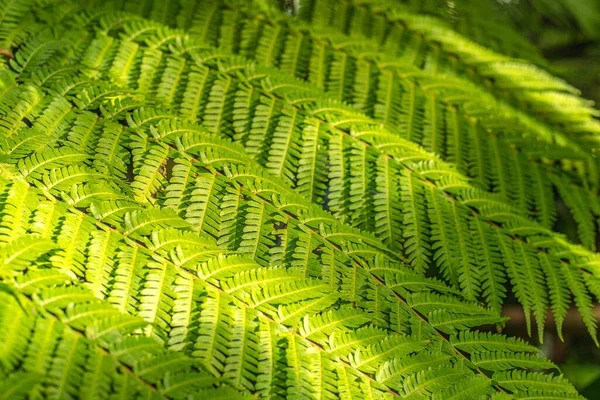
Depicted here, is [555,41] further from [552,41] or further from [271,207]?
[271,207]

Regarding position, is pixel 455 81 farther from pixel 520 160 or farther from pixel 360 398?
pixel 360 398

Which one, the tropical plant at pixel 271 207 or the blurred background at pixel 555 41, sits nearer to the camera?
the tropical plant at pixel 271 207

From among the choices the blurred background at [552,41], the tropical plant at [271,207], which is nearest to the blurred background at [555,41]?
Answer: the blurred background at [552,41]

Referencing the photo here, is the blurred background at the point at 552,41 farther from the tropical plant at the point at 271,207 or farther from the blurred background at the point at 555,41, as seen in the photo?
the tropical plant at the point at 271,207

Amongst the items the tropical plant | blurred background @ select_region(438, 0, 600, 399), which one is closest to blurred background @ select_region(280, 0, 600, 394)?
blurred background @ select_region(438, 0, 600, 399)

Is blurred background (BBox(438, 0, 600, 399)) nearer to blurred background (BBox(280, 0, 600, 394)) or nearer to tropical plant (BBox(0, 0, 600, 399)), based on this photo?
blurred background (BBox(280, 0, 600, 394))

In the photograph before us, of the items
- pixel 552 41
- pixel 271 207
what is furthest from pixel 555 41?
pixel 271 207

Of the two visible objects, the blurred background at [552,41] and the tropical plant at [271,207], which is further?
the blurred background at [552,41]

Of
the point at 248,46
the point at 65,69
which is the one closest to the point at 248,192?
the point at 65,69

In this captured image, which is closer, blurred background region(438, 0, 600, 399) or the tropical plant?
the tropical plant
